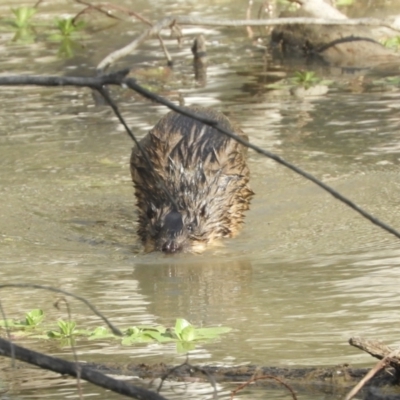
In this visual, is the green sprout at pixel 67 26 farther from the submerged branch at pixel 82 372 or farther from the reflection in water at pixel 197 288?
the submerged branch at pixel 82 372

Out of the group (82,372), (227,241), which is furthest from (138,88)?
(227,241)

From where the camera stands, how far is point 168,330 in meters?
4.74

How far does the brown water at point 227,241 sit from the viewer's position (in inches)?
182

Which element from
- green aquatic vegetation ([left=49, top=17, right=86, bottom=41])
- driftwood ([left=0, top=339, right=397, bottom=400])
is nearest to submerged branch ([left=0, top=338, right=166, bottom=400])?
driftwood ([left=0, top=339, right=397, bottom=400])

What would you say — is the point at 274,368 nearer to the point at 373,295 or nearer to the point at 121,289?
the point at 373,295

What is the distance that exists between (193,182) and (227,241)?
48cm

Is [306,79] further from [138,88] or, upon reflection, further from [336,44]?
[138,88]

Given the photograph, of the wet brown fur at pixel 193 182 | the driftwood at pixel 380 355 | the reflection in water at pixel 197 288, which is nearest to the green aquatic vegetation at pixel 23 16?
the wet brown fur at pixel 193 182

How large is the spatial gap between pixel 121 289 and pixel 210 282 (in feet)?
1.72

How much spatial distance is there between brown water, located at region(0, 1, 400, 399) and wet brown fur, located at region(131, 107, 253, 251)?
0.18m

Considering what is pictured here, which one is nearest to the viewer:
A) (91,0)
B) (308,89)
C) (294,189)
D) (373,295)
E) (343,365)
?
(343,365)

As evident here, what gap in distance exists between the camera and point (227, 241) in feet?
22.8

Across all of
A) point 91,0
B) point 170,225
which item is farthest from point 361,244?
point 91,0

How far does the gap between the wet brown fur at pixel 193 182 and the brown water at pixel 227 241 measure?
179 millimetres
